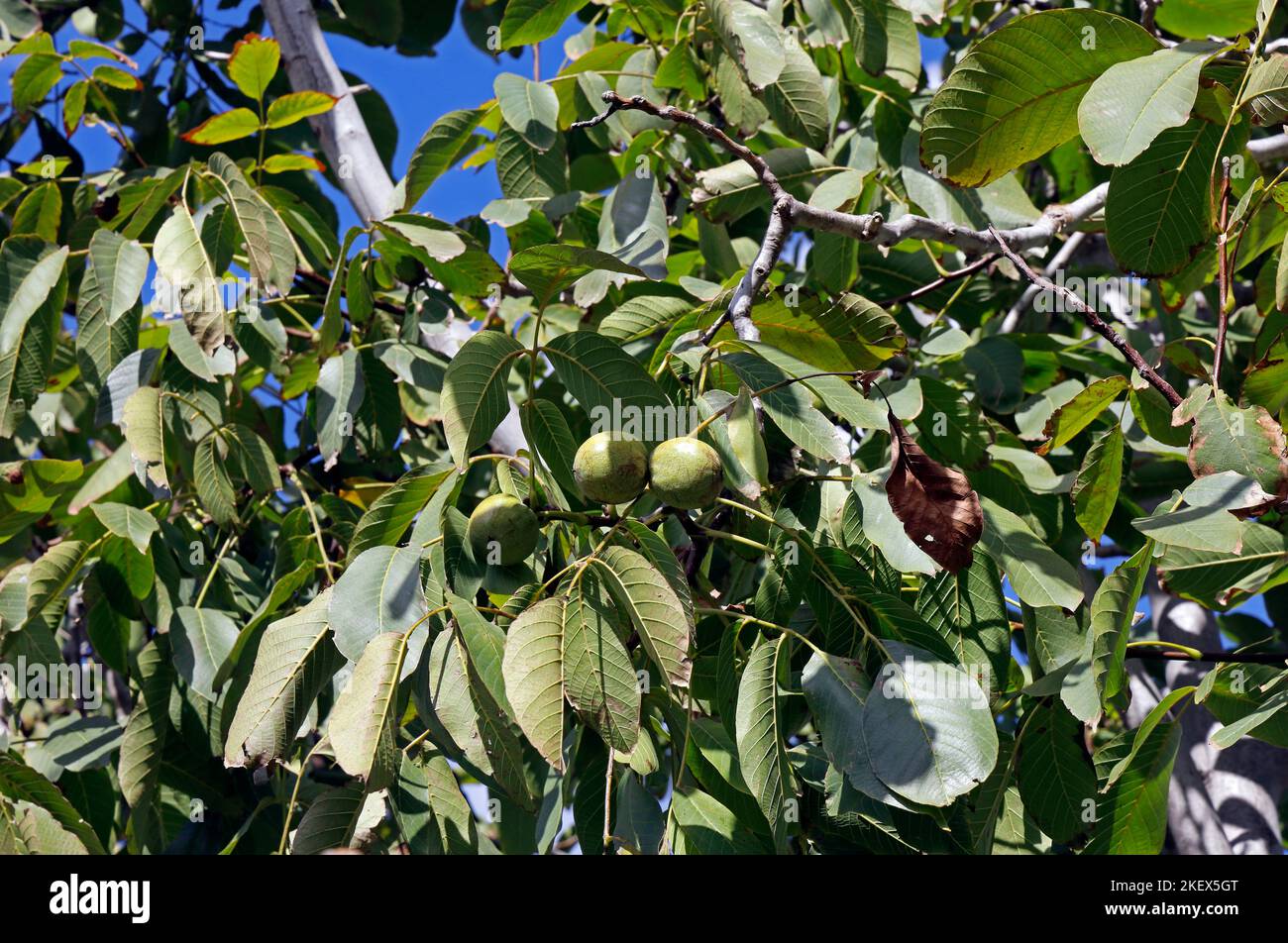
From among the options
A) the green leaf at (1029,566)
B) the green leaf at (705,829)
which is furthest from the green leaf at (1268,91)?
the green leaf at (705,829)

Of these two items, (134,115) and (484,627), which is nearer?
(484,627)

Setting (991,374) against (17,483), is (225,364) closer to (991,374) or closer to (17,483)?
(17,483)

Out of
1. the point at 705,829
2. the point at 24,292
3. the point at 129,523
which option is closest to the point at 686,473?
the point at 705,829

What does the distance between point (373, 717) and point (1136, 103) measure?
1129 mm

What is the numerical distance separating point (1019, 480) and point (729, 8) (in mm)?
937

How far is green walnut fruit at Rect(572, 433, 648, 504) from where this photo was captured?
129cm

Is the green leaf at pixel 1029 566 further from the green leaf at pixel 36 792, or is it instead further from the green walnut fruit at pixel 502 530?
the green leaf at pixel 36 792

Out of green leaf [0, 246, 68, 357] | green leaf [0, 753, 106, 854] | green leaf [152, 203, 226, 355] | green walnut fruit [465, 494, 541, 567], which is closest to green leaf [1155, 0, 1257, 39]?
green walnut fruit [465, 494, 541, 567]

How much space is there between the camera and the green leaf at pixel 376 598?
132 cm

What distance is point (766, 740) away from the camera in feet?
4.36

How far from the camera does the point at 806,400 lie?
142 cm

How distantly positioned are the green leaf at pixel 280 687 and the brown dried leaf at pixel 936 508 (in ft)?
2.31

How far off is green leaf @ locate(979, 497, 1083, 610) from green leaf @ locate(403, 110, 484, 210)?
1.25 m

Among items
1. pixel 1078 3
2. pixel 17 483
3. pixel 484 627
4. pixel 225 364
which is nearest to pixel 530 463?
pixel 484 627
